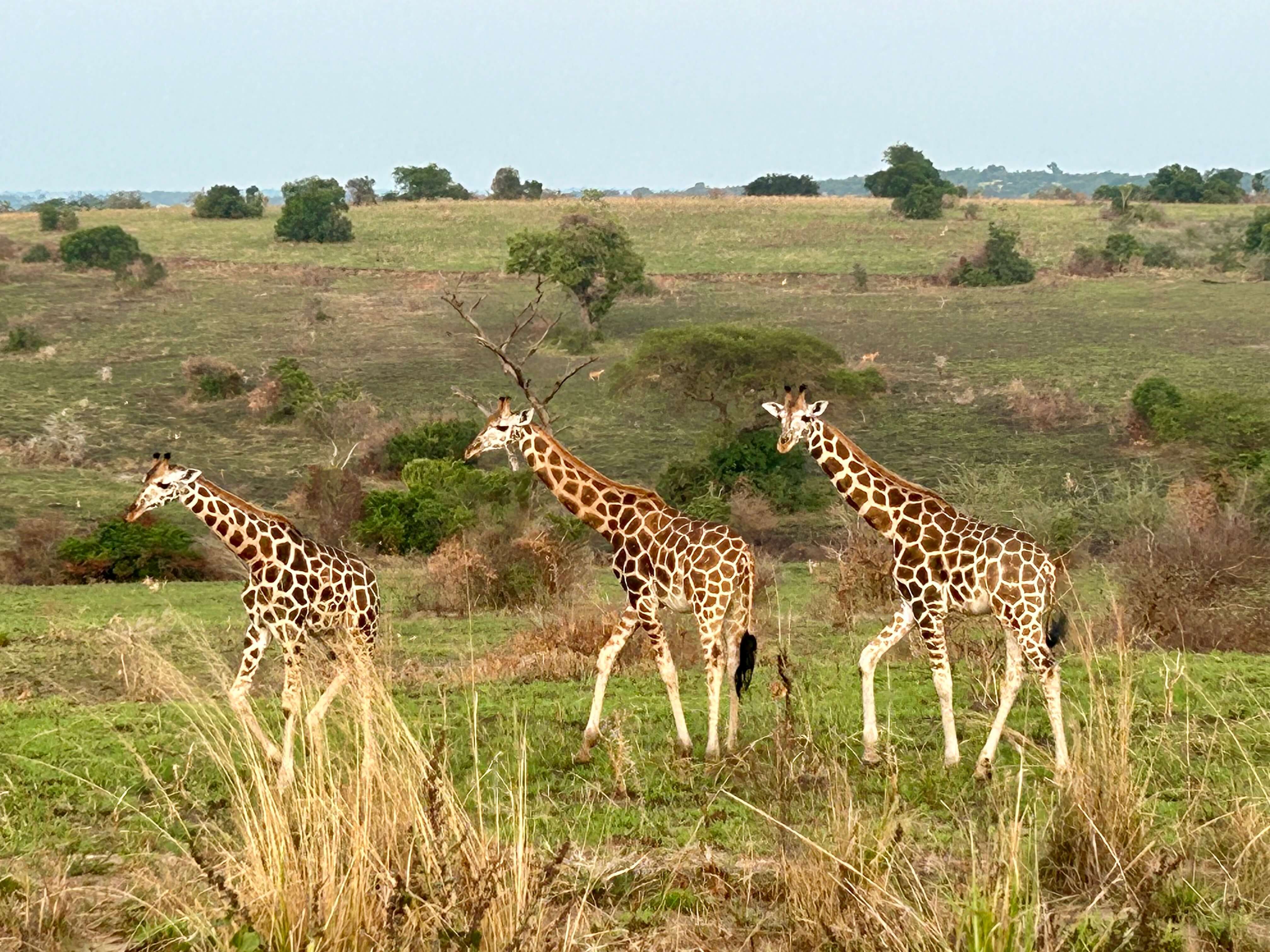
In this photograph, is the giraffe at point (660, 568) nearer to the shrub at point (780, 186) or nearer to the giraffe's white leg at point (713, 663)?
the giraffe's white leg at point (713, 663)

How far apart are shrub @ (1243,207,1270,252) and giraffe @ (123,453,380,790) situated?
158 feet

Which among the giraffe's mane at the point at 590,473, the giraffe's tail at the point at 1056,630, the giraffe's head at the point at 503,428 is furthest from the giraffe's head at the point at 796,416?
the giraffe's tail at the point at 1056,630

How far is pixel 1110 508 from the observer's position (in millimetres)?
23844

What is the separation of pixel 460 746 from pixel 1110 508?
17.2 metres

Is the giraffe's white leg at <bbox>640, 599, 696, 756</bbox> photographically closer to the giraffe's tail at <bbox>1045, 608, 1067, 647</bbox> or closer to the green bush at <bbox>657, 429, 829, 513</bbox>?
the giraffe's tail at <bbox>1045, 608, 1067, 647</bbox>

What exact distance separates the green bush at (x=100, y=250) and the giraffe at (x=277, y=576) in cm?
4125

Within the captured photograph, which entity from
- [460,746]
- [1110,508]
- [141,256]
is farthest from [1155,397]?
[141,256]

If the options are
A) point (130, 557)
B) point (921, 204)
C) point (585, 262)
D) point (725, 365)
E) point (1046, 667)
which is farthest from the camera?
point (921, 204)

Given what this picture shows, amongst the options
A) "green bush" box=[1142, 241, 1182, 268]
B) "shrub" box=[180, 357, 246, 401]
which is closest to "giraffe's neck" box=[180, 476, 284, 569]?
"shrub" box=[180, 357, 246, 401]

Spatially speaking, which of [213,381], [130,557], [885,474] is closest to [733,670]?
[885,474]

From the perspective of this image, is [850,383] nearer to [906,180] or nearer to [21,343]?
[21,343]

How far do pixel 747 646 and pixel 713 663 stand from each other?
0.78 feet

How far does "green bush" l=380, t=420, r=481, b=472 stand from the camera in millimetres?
29062

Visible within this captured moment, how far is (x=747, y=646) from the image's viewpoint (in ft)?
29.0
